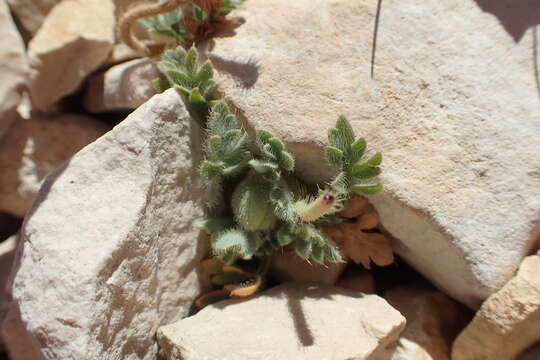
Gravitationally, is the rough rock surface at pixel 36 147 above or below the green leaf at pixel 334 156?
below

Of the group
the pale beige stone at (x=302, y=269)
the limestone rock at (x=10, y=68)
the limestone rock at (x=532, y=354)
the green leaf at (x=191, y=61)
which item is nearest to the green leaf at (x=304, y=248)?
the pale beige stone at (x=302, y=269)

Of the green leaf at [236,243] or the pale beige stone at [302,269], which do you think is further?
the pale beige stone at [302,269]

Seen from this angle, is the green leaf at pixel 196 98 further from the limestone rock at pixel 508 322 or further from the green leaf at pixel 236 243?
the limestone rock at pixel 508 322

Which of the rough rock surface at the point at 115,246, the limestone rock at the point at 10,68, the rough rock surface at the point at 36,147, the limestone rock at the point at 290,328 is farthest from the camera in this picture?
the rough rock surface at the point at 36,147

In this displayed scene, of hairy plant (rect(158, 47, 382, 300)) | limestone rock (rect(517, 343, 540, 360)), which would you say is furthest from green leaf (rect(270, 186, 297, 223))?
limestone rock (rect(517, 343, 540, 360))

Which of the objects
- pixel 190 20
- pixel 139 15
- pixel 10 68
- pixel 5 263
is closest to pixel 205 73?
pixel 190 20

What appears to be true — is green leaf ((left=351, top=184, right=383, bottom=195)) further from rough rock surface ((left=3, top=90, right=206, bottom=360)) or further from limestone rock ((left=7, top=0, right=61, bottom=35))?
limestone rock ((left=7, top=0, right=61, bottom=35))

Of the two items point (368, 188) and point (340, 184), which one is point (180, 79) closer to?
point (340, 184)

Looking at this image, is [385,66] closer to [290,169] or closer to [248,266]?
[290,169]
